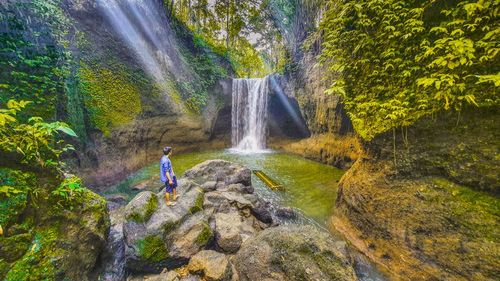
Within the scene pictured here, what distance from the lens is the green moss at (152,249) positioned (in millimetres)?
3699

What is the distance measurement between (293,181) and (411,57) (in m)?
5.93

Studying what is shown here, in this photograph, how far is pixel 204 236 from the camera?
4148mm

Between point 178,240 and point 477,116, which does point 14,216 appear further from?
point 477,116

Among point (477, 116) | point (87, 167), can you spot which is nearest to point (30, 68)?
point (87, 167)

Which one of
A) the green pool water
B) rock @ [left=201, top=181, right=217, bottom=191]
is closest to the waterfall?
the green pool water

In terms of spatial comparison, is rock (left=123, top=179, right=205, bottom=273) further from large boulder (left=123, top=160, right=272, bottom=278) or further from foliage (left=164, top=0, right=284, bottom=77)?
foliage (left=164, top=0, right=284, bottom=77)

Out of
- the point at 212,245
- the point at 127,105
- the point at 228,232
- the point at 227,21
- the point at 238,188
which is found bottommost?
the point at 212,245

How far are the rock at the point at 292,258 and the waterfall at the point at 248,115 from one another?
13.8 meters

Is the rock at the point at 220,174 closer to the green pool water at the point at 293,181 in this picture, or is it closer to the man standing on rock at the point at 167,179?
the green pool water at the point at 293,181

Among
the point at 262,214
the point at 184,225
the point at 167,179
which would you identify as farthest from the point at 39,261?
the point at 262,214

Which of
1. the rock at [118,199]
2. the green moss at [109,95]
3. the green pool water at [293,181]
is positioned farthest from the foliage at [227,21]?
the rock at [118,199]

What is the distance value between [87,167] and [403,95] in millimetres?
9549

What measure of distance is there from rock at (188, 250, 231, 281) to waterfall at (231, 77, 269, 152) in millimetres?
13326

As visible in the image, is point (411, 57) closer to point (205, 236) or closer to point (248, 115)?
point (205, 236)
